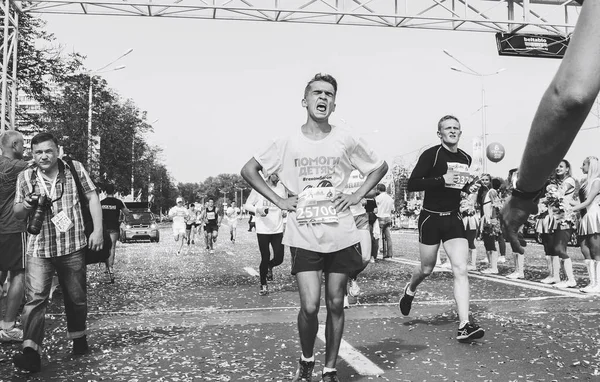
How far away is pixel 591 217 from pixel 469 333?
4.80 metres

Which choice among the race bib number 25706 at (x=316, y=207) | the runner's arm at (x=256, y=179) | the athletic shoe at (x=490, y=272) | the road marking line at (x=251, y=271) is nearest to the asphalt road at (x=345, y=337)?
the race bib number 25706 at (x=316, y=207)

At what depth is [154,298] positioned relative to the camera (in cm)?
959

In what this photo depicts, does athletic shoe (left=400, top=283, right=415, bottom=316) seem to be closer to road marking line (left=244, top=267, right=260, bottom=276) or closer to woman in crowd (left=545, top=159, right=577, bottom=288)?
woman in crowd (left=545, top=159, right=577, bottom=288)

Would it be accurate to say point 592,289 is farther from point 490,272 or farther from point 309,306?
point 309,306

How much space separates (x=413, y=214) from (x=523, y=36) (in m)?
35.3

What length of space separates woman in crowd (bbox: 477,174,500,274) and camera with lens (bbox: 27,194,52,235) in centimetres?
867

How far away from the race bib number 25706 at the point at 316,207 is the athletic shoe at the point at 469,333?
83.4 inches

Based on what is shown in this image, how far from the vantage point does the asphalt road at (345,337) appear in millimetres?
4922

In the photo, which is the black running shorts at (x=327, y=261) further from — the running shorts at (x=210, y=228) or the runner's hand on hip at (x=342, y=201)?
the running shorts at (x=210, y=228)

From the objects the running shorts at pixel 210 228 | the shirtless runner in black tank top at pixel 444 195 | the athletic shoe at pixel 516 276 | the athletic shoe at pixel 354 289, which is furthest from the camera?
the running shorts at pixel 210 228

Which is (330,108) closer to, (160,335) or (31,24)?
(160,335)

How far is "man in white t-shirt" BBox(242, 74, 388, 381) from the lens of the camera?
14.4 feet

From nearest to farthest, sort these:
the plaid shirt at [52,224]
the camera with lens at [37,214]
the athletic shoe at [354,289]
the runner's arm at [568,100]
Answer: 1. the runner's arm at [568,100]
2. the camera with lens at [37,214]
3. the plaid shirt at [52,224]
4. the athletic shoe at [354,289]

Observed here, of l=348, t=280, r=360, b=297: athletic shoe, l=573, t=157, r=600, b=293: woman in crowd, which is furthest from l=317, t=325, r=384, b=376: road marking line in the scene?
l=573, t=157, r=600, b=293: woman in crowd
